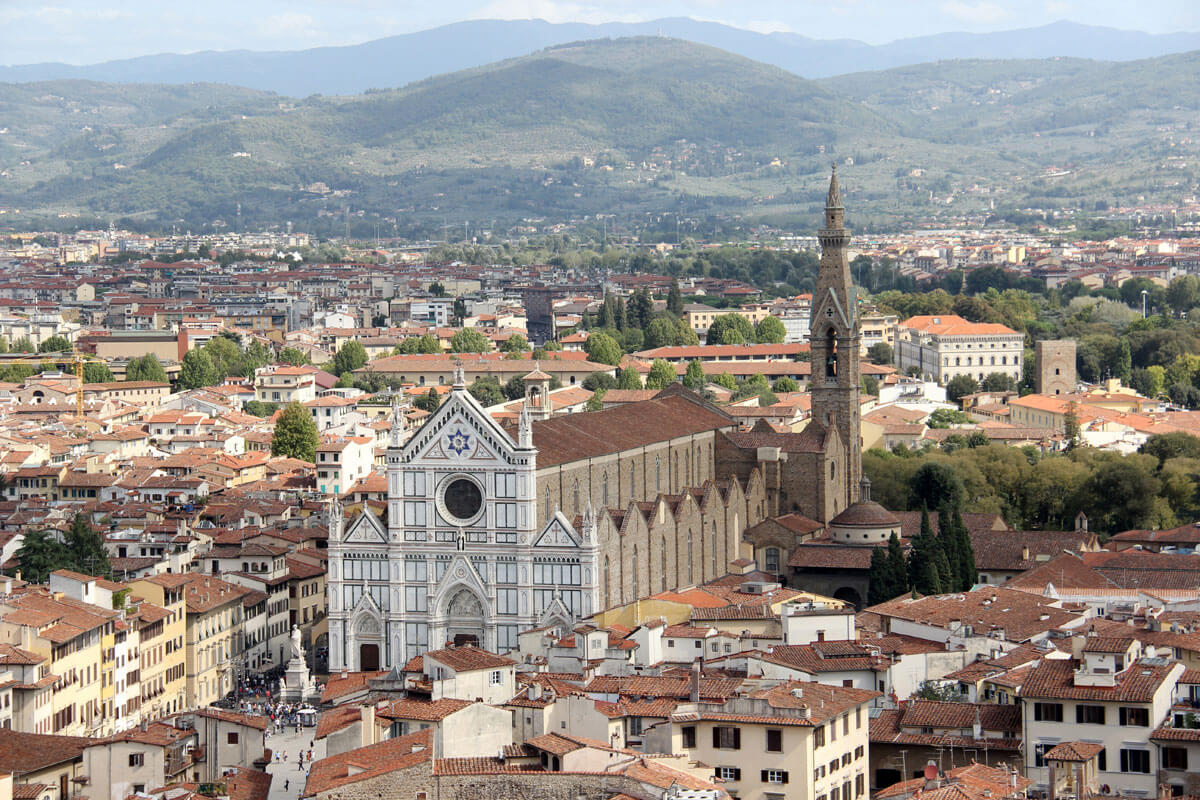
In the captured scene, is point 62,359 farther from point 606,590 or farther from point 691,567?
point 606,590

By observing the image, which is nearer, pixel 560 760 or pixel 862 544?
pixel 560 760

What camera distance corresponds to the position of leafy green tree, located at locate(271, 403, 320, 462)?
9412 centimetres

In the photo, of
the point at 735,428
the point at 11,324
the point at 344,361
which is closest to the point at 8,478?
the point at 735,428

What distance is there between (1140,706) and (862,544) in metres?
29.6

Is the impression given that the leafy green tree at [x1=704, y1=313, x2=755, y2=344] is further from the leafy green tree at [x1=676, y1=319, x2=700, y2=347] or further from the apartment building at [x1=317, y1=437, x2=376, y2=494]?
the apartment building at [x1=317, y1=437, x2=376, y2=494]

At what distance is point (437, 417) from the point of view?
5444 cm

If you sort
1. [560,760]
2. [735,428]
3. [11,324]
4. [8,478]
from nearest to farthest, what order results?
[560,760] < [735,428] < [8,478] < [11,324]

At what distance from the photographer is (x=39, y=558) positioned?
5947 cm

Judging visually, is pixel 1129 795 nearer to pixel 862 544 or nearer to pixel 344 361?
pixel 862 544

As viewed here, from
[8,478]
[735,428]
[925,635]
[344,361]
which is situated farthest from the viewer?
[344,361]

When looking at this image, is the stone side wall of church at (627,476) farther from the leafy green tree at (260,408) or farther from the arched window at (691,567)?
the leafy green tree at (260,408)

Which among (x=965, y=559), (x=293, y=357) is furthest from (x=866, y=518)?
(x=293, y=357)

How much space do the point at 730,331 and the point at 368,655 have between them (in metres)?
88.6

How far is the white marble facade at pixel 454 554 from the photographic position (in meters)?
53.7
